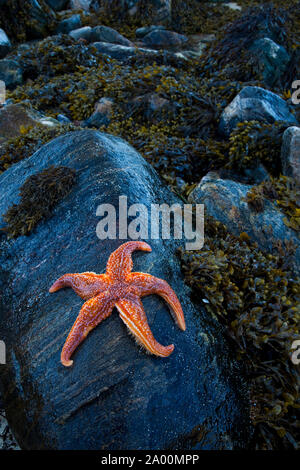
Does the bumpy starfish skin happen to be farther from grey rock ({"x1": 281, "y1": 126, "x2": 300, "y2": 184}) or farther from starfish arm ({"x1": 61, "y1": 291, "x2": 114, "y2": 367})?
grey rock ({"x1": 281, "y1": 126, "x2": 300, "y2": 184})

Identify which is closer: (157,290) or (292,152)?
(157,290)

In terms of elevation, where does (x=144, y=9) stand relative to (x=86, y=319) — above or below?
above

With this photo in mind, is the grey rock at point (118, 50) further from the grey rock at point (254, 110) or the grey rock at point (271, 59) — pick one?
the grey rock at point (254, 110)

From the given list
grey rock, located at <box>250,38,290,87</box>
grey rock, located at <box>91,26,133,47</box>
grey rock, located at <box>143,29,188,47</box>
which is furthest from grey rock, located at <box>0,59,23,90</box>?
grey rock, located at <box>250,38,290,87</box>

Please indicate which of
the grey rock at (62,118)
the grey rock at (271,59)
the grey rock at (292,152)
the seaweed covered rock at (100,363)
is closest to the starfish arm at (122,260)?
the seaweed covered rock at (100,363)

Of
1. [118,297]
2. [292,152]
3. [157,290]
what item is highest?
[118,297]

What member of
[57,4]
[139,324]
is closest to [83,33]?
[57,4]

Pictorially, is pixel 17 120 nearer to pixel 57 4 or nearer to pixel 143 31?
pixel 143 31
